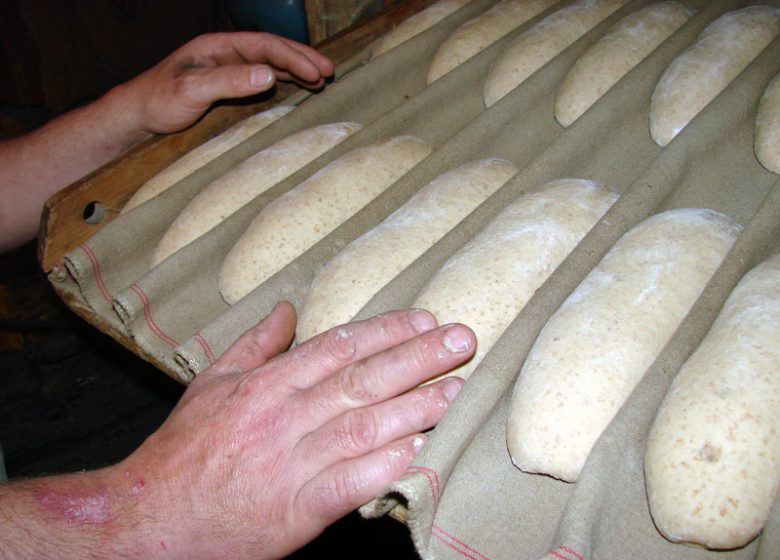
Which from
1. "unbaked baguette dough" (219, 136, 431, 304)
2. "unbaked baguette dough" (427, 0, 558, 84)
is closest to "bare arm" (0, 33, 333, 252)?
"unbaked baguette dough" (427, 0, 558, 84)

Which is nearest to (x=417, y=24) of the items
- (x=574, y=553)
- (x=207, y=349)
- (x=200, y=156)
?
(x=200, y=156)

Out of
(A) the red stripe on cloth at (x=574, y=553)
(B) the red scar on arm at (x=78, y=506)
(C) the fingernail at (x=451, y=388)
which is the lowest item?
(B) the red scar on arm at (x=78, y=506)

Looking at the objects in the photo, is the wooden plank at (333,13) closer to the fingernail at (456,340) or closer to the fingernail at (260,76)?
the fingernail at (260,76)

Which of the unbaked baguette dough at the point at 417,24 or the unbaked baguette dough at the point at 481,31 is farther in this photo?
the unbaked baguette dough at the point at 417,24

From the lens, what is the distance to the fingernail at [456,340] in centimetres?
111

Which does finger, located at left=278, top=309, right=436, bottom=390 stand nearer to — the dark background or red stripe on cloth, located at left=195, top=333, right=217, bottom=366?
red stripe on cloth, located at left=195, top=333, right=217, bottom=366

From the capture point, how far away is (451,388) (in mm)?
1140

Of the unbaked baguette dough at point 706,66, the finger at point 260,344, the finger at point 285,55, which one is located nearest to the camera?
the finger at point 260,344

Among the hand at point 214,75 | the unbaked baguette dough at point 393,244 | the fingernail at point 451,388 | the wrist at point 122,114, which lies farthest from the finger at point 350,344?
the wrist at point 122,114

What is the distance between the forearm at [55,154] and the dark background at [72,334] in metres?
1.52

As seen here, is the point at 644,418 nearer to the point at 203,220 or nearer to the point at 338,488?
the point at 338,488

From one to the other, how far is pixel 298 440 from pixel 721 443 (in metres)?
0.68

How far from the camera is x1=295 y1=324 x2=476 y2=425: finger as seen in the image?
43.4 inches

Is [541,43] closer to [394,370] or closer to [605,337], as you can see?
[605,337]
